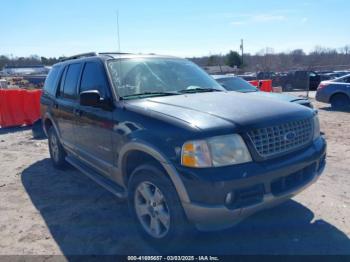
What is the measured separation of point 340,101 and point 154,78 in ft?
37.6

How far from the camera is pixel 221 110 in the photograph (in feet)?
10.4

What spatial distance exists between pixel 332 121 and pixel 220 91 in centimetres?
761

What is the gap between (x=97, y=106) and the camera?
12.5 feet

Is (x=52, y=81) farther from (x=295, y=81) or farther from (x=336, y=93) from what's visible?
(x=295, y=81)

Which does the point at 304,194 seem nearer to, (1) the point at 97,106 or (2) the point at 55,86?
(1) the point at 97,106

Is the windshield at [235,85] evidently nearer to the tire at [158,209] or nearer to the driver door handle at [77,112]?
the driver door handle at [77,112]

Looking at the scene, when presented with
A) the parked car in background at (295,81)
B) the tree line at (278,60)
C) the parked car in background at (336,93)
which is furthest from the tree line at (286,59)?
the parked car in background at (336,93)

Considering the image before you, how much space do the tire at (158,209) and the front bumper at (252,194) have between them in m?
0.16

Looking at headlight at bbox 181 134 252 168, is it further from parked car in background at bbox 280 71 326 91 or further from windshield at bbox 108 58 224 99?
parked car in background at bbox 280 71 326 91

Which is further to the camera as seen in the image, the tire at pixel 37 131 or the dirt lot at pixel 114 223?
the tire at pixel 37 131

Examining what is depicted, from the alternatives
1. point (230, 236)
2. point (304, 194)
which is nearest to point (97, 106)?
point (230, 236)

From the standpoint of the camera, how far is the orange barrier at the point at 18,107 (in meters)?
10.6

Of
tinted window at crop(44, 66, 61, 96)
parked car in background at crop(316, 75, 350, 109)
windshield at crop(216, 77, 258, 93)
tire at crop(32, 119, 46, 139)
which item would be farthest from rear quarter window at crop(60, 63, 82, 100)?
parked car in background at crop(316, 75, 350, 109)

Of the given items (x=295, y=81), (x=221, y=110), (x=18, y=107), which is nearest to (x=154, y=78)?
(x=221, y=110)
